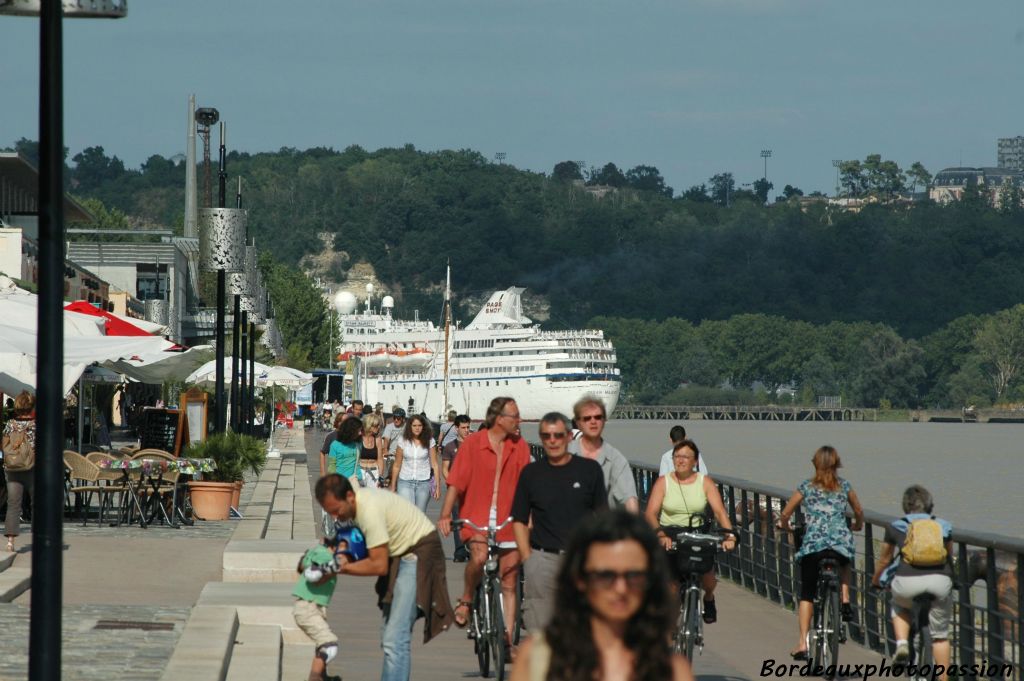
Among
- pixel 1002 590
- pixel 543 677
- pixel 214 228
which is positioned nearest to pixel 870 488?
pixel 214 228

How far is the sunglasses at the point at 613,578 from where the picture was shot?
3926 millimetres

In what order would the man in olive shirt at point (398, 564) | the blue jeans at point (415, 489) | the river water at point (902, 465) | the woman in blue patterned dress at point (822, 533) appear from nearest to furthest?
the man in olive shirt at point (398, 564), the woman in blue patterned dress at point (822, 533), the blue jeans at point (415, 489), the river water at point (902, 465)

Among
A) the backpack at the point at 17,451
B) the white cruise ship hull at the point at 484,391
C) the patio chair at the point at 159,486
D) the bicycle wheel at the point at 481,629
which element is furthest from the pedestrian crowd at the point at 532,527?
the white cruise ship hull at the point at 484,391

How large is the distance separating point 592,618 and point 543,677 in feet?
0.57

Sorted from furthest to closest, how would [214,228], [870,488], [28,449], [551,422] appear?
1. [870,488]
2. [214,228]
3. [28,449]
4. [551,422]

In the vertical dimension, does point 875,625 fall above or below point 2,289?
below

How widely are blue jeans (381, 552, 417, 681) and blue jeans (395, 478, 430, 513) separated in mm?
9797

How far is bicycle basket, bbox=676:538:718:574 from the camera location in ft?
37.5

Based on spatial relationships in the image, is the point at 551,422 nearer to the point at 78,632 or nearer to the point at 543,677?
the point at 78,632

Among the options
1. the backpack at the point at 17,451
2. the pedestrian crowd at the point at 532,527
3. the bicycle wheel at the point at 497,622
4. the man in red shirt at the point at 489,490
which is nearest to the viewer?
the pedestrian crowd at the point at 532,527

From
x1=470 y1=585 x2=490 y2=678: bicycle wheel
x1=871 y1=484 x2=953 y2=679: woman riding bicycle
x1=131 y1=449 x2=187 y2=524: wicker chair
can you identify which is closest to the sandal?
x1=470 y1=585 x2=490 y2=678: bicycle wheel

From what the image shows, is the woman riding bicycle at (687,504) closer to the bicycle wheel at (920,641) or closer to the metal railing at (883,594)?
the metal railing at (883,594)

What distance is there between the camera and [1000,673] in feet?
33.6

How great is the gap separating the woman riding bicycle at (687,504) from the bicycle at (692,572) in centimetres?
18
